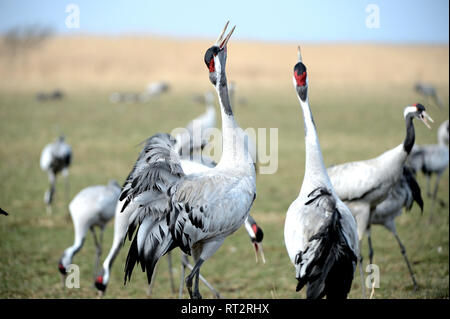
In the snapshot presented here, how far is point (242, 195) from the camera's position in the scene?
153 inches

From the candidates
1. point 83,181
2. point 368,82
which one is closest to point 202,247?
point 83,181

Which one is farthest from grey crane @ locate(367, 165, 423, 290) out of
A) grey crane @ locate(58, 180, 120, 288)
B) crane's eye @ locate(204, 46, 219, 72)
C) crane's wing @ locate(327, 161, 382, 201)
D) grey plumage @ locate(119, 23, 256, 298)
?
grey crane @ locate(58, 180, 120, 288)

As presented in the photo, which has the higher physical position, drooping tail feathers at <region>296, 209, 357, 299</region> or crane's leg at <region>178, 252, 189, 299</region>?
drooping tail feathers at <region>296, 209, 357, 299</region>

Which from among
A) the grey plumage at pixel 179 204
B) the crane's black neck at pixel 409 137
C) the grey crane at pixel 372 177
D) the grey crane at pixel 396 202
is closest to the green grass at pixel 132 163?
the grey crane at pixel 396 202

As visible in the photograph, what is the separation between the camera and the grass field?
5.88 m

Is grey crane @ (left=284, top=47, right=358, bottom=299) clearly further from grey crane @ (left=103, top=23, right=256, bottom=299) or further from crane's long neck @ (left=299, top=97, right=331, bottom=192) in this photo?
grey crane @ (left=103, top=23, right=256, bottom=299)

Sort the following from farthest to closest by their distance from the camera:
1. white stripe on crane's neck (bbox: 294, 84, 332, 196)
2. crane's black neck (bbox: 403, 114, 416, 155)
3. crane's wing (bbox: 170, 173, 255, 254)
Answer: crane's black neck (bbox: 403, 114, 416, 155), white stripe on crane's neck (bbox: 294, 84, 332, 196), crane's wing (bbox: 170, 173, 255, 254)

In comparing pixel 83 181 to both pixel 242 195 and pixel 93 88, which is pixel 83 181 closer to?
pixel 242 195

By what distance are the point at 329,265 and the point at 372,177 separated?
77.6 inches

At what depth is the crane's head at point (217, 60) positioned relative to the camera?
402 cm

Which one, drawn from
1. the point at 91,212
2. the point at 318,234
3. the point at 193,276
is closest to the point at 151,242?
the point at 193,276

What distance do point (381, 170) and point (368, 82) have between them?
30801 mm

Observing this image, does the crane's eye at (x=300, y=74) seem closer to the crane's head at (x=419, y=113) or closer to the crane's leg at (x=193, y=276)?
the crane's leg at (x=193, y=276)

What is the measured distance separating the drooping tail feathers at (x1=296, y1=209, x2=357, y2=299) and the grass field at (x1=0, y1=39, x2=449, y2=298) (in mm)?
1814
